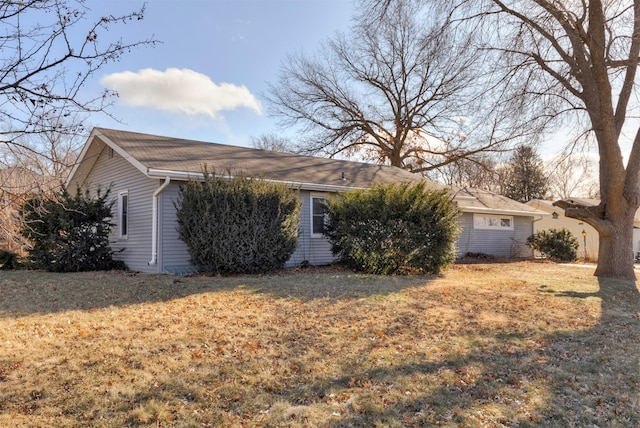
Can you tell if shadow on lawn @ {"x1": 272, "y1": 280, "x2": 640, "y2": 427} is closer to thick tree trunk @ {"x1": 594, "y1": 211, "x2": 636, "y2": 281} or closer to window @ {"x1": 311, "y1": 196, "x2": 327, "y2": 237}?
thick tree trunk @ {"x1": 594, "y1": 211, "x2": 636, "y2": 281}

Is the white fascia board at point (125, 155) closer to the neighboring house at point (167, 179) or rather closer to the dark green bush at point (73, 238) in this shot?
the neighboring house at point (167, 179)

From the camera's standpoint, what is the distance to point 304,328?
18.2 feet

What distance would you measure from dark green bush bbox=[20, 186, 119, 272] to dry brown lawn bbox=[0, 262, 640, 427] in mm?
3265

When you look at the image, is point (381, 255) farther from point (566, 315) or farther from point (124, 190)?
point (124, 190)

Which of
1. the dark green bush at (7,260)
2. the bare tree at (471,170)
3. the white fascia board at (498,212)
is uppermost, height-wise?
the bare tree at (471,170)

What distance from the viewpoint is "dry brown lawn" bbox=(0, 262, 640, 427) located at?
10.9 ft

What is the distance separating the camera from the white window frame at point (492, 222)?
19.2 metres

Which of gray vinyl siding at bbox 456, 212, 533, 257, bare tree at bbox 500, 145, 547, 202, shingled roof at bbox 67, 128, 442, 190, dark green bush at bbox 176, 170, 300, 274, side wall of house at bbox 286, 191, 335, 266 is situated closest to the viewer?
dark green bush at bbox 176, 170, 300, 274

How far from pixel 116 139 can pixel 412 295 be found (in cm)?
936

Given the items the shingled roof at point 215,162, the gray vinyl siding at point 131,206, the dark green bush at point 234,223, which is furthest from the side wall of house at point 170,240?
the shingled roof at point 215,162

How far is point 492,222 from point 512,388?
17160 millimetres

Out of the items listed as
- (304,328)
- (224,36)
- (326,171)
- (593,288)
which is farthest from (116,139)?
(593,288)

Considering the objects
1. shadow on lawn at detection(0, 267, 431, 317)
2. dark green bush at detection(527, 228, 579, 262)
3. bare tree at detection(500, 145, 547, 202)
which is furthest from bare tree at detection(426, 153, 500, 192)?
shadow on lawn at detection(0, 267, 431, 317)

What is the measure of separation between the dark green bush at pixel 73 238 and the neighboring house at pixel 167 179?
642 millimetres
